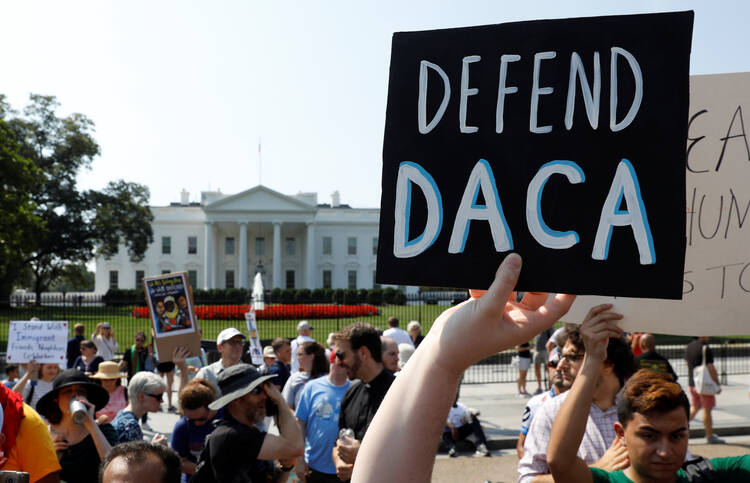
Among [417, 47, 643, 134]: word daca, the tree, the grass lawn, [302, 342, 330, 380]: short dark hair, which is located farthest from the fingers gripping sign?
the tree

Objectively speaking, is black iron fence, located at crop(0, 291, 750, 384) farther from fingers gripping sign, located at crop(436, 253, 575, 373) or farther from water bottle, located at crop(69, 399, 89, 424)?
fingers gripping sign, located at crop(436, 253, 575, 373)

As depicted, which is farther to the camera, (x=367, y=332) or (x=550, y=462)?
(x=367, y=332)

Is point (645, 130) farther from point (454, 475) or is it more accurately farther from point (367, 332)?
point (454, 475)

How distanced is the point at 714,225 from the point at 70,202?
55.5 metres

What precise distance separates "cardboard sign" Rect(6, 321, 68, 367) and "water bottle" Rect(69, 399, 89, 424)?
3.68 metres

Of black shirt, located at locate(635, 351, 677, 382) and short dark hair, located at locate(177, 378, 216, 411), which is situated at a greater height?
short dark hair, located at locate(177, 378, 216, 411)

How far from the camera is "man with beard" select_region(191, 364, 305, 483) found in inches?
137

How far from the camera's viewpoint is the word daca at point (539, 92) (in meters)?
1.59

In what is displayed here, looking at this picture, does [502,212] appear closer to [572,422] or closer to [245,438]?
[572,422]

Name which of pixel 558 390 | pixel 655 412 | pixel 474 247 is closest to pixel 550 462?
pixel 655 412

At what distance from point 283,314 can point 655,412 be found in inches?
1217

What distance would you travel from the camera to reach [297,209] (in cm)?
8188

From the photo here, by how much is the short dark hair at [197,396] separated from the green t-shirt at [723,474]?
2.84m

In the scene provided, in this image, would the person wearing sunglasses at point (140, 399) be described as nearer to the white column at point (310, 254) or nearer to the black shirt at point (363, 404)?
the black shirt at point (363, 404)
